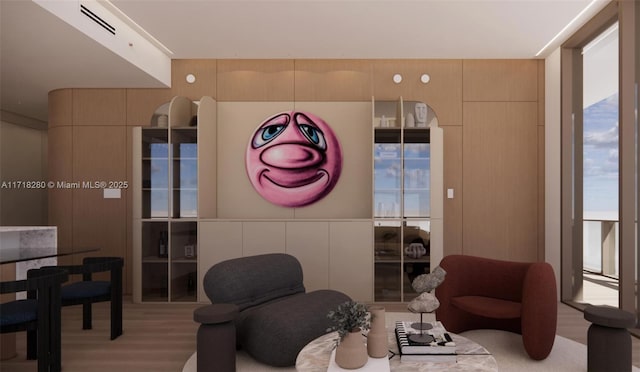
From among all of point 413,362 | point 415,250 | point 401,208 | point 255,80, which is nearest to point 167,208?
point 255,80

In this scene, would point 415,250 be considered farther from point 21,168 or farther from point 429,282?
point 21,168

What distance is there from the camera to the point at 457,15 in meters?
4.15

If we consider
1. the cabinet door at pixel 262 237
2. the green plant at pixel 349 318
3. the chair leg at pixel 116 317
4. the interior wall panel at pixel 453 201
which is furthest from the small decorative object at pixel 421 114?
the chair leg at pixel 116 317

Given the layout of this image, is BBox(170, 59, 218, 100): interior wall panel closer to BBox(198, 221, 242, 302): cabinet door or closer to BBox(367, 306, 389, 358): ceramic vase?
BBox(198, 221, 242, 302): cabinet door

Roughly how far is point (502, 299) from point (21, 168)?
830 cm

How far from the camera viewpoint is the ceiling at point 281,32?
12.7 ft

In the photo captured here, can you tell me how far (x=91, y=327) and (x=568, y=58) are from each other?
6247 mm

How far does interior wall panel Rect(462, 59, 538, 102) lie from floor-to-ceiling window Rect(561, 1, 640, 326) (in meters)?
0.52

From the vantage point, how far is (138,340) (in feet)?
12.3

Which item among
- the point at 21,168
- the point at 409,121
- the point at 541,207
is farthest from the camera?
the point at 21,168

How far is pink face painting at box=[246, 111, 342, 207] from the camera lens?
534cm

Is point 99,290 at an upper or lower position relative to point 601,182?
lower

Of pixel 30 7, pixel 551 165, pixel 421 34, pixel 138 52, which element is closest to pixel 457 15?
pixel 421 34

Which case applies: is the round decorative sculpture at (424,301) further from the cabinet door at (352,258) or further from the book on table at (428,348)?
the cabinet door at (352,258)
